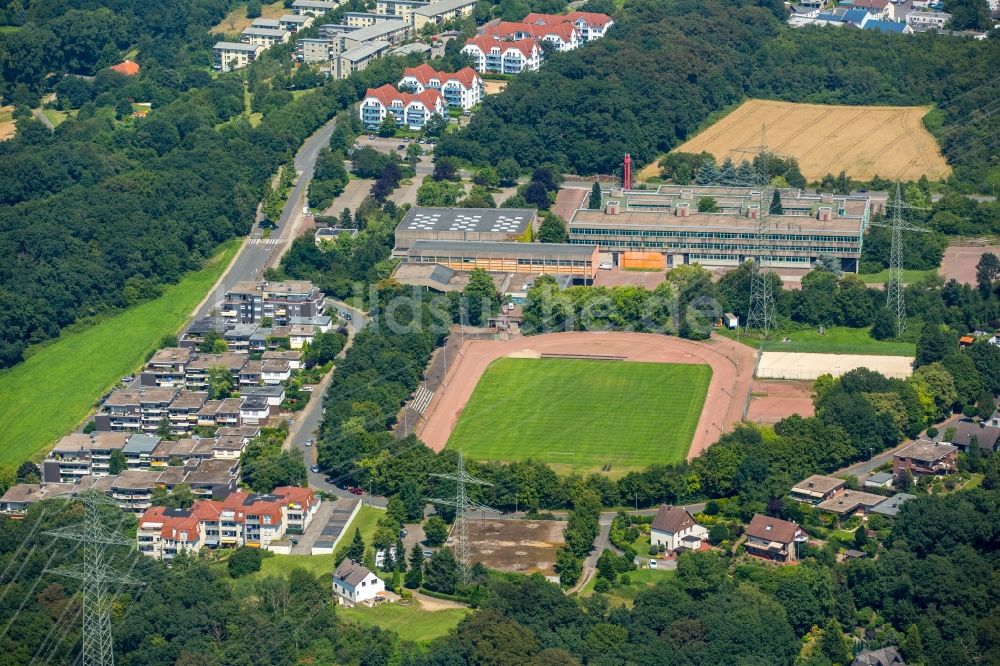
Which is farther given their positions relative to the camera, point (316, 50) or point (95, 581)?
point (316, 50)

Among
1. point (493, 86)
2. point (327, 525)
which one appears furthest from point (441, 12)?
point (327, 525)

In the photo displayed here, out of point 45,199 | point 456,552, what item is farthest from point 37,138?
point 456,552

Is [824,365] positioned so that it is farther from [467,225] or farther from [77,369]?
[77,369]

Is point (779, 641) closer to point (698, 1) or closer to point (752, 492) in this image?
point (752, 492)

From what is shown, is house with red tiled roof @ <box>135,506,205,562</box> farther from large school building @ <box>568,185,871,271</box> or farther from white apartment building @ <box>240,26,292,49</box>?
white apartment building @ <box>240,26,292,49</box>

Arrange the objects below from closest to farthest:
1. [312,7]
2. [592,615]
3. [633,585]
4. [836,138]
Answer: [592,615]
[633,585]
[836,138]
[312,7]

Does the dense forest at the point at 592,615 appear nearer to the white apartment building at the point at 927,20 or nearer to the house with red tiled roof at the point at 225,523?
the house with red tiled roof at the point at 225,523
